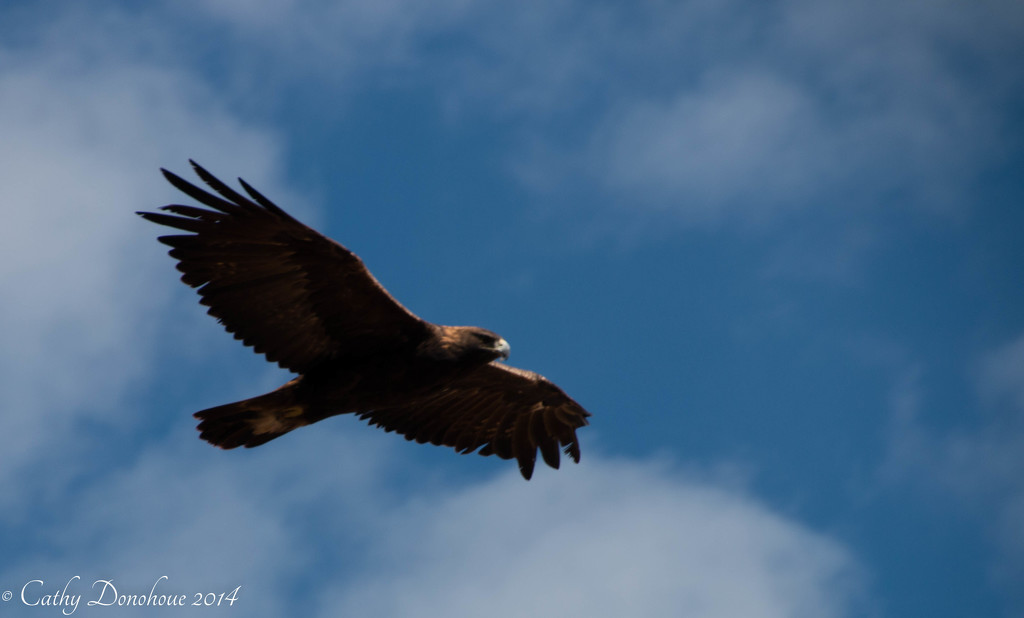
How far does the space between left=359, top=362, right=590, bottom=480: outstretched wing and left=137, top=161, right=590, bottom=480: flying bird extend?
86 centimetres

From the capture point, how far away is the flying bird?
11.8m

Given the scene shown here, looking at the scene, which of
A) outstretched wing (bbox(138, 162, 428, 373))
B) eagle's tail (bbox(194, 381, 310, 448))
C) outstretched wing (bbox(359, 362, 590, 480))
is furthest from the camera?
outstretched wing (bbox(359, 362, 590, 480))

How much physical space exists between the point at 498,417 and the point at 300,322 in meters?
3.40

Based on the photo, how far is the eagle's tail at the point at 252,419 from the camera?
A: 12.6m

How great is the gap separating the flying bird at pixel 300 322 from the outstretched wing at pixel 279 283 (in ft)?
0.03

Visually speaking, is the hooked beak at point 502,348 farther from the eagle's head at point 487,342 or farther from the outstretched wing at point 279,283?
the outstretched wing at point 279,283

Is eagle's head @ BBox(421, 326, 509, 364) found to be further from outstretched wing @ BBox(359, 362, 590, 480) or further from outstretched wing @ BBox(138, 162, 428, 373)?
outstretched wing @ BBox(359, 362, 590, 480)

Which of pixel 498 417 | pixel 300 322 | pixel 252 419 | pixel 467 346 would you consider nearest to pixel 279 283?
pixel 300 322

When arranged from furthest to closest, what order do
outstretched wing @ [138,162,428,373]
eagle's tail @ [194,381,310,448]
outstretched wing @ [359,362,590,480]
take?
outstretched wing @ [359,362,590,480]
eagle's tail @ [194,381,310,448]
outstretched wing @ [138,162,428,373]

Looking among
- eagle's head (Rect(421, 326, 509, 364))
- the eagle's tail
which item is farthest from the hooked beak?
the eagle's tail

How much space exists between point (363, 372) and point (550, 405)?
3.09 meters

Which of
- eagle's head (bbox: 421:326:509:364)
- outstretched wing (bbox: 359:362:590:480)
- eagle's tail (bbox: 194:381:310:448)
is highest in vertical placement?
outstretched wing (bbox: 359:362:590:480)

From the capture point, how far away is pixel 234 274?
39.6ft

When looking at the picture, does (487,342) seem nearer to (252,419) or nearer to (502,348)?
(502,348)
